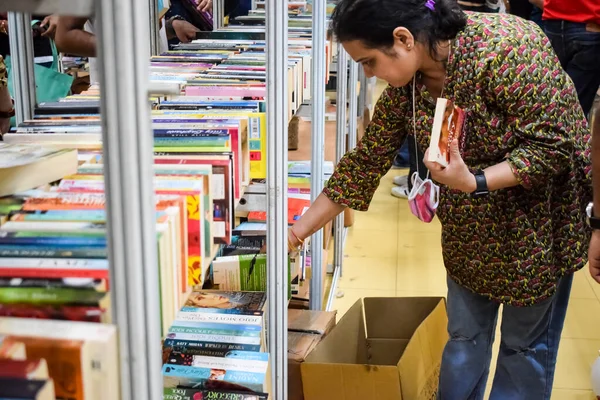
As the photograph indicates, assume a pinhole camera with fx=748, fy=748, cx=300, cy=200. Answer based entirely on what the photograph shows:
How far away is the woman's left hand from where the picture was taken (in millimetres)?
1627

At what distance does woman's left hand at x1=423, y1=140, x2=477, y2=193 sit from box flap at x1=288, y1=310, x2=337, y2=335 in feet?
3.25

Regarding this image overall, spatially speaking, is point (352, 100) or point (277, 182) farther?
point (352, 100)

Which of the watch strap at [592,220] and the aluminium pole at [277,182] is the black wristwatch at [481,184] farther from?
the aluminium pole at [277,182]

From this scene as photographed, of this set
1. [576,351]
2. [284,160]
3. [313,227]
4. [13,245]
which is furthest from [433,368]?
[13,245]

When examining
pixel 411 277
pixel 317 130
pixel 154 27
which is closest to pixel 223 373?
pixel 317 130

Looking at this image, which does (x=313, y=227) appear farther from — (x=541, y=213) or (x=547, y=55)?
(x=547, y=55)

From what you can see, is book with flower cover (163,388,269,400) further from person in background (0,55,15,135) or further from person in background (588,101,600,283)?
person in background (0,55,15,135)

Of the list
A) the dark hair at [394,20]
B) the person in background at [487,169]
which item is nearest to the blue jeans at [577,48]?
the person in background at [487,169]

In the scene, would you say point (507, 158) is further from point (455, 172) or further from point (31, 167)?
point (31, 167)

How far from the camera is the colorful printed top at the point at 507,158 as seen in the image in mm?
1670

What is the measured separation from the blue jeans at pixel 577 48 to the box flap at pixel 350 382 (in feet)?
6.77

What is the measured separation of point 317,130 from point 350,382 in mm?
974

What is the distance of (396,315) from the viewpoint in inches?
99.3

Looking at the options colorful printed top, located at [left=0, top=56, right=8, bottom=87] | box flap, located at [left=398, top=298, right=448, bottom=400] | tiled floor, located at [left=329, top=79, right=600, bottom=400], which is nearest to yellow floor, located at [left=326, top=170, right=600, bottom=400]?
tiled floor, located at [left=329, top=79, right=600, bottom=400]
